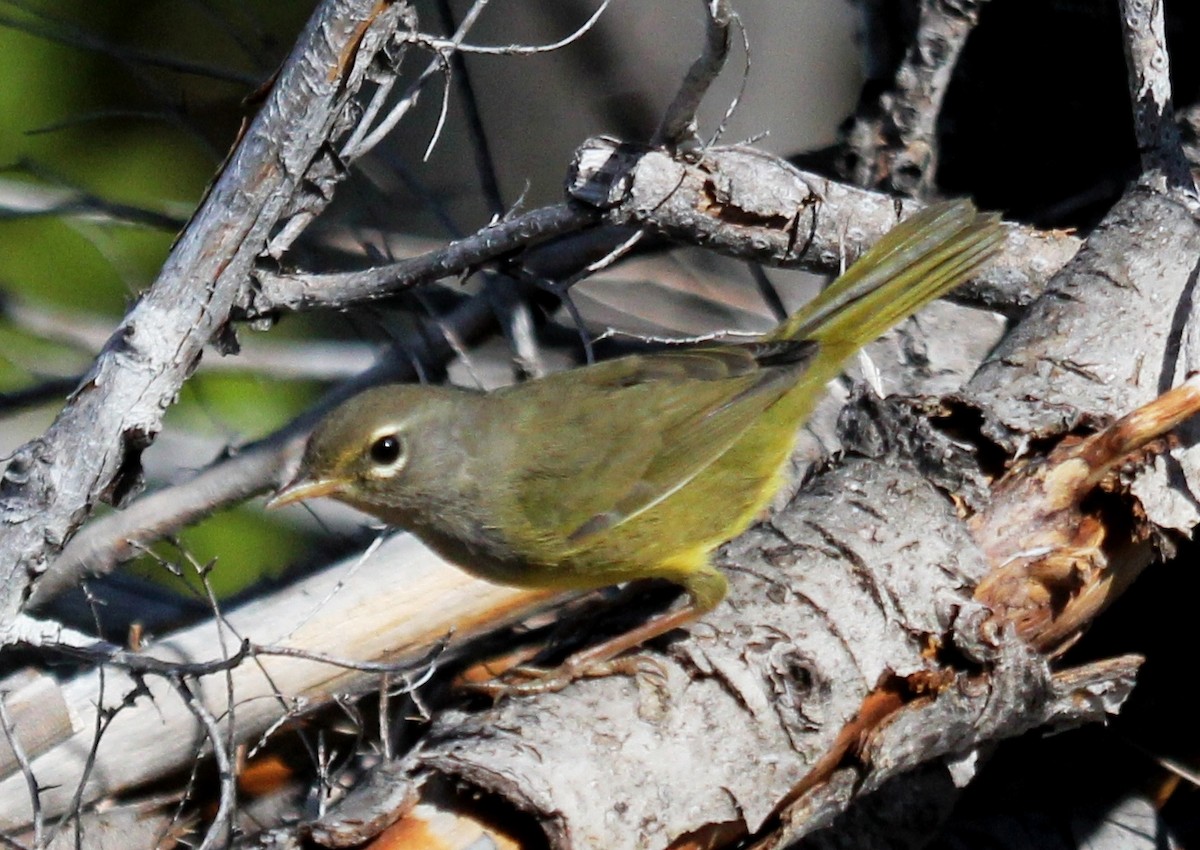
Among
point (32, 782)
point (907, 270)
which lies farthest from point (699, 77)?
point (32, 782)

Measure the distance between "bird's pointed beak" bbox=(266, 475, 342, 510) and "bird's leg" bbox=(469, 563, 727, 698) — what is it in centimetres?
59

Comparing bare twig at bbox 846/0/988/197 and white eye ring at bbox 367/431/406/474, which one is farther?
bare twig at bbox 846/0/988/197

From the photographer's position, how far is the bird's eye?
10.8 feet

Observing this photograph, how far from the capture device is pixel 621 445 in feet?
12.1

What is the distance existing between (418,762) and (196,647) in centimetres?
142

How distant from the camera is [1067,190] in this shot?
4.77 meters

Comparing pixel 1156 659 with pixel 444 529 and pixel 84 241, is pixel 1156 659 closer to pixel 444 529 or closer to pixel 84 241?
pixel 444 529

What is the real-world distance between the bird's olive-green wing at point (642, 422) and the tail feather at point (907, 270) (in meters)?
0.16

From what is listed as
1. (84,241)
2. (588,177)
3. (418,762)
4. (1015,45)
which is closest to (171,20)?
(84,241)

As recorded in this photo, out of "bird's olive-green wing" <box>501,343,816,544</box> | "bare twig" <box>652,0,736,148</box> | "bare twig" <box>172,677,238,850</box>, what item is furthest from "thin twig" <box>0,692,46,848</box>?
"bare twig" <box>652,0,736,148</box>

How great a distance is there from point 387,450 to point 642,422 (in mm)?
744

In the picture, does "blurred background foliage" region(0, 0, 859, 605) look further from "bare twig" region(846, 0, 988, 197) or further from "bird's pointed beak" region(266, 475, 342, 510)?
"bird's pointed beak" region(266, 475, 342, 510)

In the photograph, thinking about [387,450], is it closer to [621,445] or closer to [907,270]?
[621,445]

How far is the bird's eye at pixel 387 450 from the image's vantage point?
3.28 meters
